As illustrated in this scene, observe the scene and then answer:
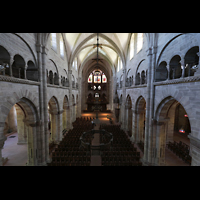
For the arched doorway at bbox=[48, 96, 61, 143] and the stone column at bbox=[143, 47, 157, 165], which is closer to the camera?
the stone column at bbox=[143, 47, 157, 165]

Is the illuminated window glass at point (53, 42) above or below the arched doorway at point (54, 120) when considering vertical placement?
above

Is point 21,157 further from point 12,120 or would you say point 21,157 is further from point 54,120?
point 12,120

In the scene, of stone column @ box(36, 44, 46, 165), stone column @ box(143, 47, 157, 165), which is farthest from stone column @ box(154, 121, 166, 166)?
stone column @ box(36, 44, 46, 165)

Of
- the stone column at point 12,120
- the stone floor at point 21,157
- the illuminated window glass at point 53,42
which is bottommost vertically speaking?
the stone floor at point 21,157

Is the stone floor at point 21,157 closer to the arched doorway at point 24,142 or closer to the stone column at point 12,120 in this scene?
the arched doorway at point 24,142

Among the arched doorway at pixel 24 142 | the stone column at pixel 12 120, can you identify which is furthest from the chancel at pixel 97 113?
the stone column at pixel 12 120

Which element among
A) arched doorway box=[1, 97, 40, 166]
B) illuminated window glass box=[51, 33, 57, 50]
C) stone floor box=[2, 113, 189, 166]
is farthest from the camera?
illuminated window glass box=[51, 33, 57, 50]

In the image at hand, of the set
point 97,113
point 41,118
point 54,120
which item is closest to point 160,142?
point 97,113

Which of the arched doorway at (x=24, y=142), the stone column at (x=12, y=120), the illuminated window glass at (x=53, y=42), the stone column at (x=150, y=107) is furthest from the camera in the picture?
the stone column at (x=12, y=120)

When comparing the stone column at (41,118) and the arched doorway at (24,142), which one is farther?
the stone column at (41,118)

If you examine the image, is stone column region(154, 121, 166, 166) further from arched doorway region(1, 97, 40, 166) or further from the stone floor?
arched doorway region(1, 97, 40, 166)

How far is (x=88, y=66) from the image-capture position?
37.3m

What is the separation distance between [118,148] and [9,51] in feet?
38.7
